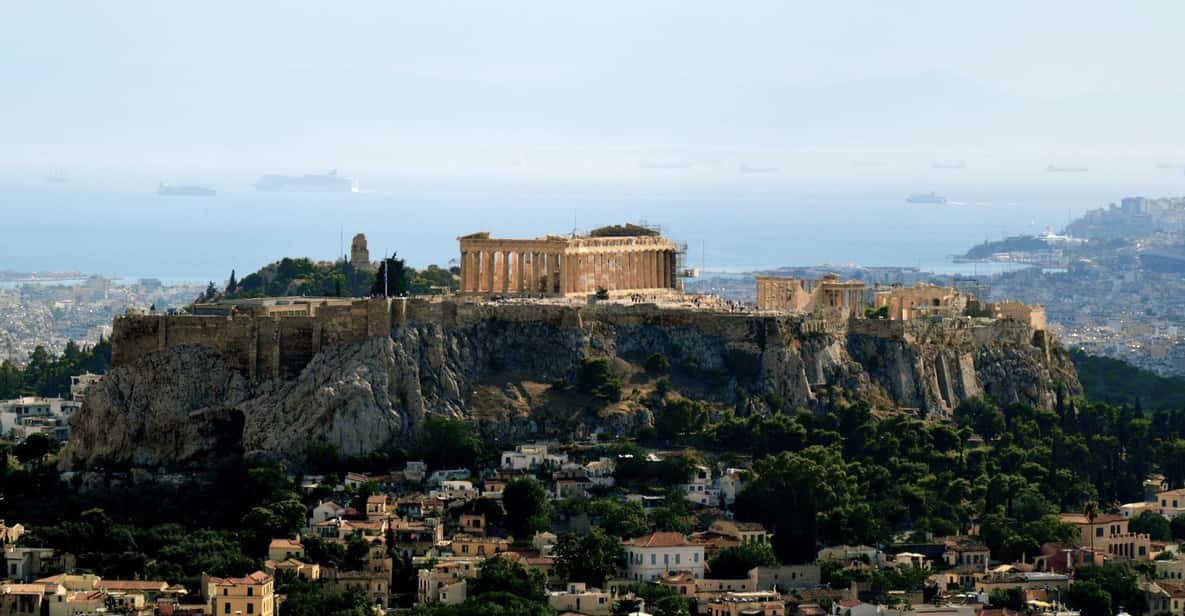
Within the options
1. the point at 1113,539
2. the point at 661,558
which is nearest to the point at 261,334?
the point at 661,558

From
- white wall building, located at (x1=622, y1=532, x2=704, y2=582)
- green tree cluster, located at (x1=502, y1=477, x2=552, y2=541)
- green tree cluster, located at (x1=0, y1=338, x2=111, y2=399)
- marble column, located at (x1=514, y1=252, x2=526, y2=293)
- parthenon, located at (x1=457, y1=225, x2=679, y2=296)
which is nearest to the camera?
white wall building, located at (x1=622, y1=532, x2=704, y2=582)

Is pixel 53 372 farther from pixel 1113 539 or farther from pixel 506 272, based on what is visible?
pixel 1113 539

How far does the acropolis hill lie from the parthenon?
0.23 feet

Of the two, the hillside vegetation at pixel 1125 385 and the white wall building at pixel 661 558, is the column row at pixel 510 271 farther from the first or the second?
the hillside vegetation at pixel 1125 385

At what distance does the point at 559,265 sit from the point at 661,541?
21492mm

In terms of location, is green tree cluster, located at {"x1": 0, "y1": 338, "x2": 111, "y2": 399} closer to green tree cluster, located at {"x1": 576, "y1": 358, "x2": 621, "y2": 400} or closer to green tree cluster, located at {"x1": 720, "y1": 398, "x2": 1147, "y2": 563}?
green tree cluster, located at {"x1": 576, "y1": 358, "x2": 621, "y2": 400}

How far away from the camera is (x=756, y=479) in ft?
295

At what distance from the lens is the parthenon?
341 feet

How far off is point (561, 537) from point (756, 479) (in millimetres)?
7795

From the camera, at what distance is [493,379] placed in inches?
3812

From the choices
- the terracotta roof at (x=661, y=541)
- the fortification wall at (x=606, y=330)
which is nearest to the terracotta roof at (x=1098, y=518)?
the fortification wall at (x=606, y=330)

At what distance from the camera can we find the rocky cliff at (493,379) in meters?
93.4

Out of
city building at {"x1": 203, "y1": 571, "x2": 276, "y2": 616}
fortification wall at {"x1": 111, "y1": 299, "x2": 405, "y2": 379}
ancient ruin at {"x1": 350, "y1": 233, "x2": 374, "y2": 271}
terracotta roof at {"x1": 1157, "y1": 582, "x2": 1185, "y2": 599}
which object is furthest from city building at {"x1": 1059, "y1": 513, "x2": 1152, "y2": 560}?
ancient ruin at {"x1": 350, "y1": 233, "x2": 374, "y2": 271}

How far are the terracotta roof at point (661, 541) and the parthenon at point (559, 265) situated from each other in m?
19.9
